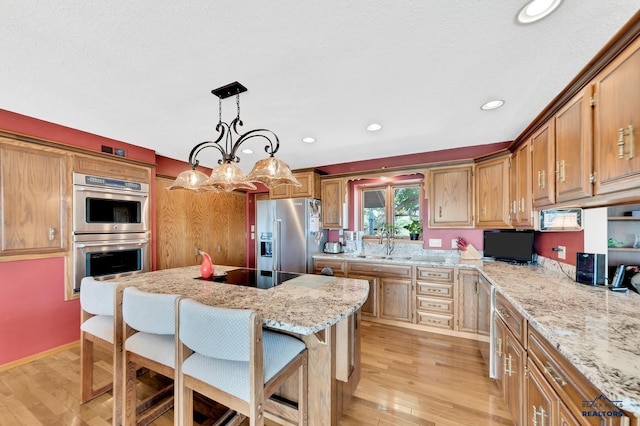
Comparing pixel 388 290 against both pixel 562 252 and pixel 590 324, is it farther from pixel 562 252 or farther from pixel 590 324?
pixel 590 324

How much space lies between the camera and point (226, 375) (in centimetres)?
118

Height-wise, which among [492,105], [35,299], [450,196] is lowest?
[35,299]

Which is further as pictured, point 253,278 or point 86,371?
point 253,278

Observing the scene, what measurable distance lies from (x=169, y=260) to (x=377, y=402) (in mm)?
3274

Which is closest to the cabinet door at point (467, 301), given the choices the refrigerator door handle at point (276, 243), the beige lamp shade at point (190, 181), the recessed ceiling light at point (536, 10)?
the recessed ceiling light at point (536, 10)

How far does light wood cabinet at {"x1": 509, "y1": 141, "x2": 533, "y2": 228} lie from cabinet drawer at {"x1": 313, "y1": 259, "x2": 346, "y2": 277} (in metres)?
2.09

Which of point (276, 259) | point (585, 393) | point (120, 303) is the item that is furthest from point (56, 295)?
point (585, 393)

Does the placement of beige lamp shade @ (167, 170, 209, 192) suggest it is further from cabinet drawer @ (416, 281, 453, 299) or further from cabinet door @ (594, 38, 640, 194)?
cabinet drawer @ (416, 281, 453, 299)

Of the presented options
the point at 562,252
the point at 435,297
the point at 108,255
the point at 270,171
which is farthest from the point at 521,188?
the point at 108,255

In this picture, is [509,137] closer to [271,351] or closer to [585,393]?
[585,393]

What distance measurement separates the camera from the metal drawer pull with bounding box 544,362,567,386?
974 mm

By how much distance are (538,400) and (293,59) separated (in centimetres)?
222

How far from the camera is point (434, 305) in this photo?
10.1 ft

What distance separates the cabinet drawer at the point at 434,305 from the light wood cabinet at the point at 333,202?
4.96 feet
